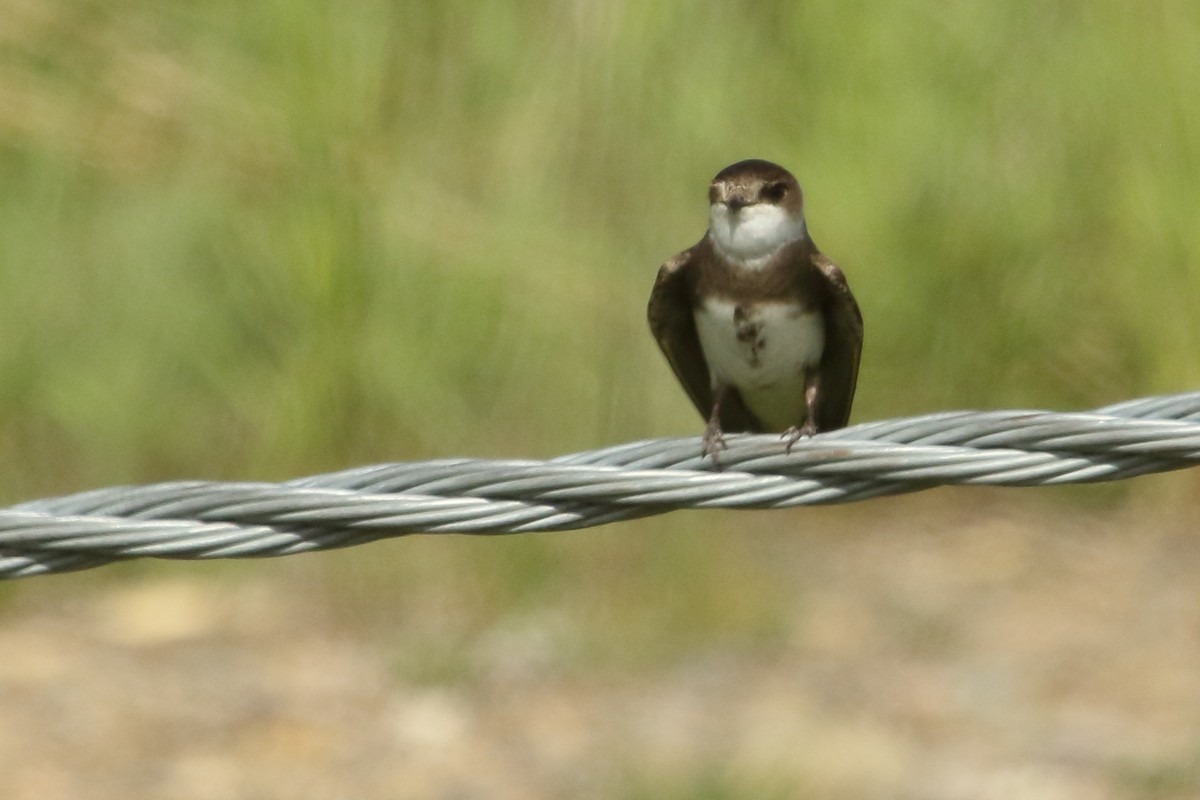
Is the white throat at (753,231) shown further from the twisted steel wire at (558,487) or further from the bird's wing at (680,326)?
the twisted steel wire at (558,487)

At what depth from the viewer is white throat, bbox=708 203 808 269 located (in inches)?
159

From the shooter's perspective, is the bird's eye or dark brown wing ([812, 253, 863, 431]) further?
the bird's eye

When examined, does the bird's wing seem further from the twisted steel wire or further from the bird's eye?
the twisted steel wire

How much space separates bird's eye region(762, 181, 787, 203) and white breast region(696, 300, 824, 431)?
39 cm

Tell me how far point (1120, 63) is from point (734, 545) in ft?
7.91

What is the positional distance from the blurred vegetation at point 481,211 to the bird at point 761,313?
7.26 ft

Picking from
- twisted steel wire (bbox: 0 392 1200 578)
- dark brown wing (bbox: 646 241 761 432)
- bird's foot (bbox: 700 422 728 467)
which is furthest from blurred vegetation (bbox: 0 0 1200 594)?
twisted steel wire (bbox: 0 392 1200 578)

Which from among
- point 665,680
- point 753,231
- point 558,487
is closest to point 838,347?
point 753,231

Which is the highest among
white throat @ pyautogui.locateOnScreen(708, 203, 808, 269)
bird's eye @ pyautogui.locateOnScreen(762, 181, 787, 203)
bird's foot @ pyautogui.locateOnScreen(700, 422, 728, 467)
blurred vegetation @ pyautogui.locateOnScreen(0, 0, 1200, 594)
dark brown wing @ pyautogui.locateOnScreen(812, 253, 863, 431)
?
blurred vegetation @ pyautogui.locateOnScreen(0, 0, 1200, 594)

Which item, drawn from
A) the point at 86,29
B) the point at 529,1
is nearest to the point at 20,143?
the point at 86,29

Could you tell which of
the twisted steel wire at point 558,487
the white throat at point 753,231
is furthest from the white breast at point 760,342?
the twisted steel wire at point 558,487

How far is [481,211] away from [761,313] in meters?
3.11

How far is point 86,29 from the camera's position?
7.26 meters

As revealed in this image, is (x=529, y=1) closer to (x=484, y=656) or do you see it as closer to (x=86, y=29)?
(x=86, y=29)
